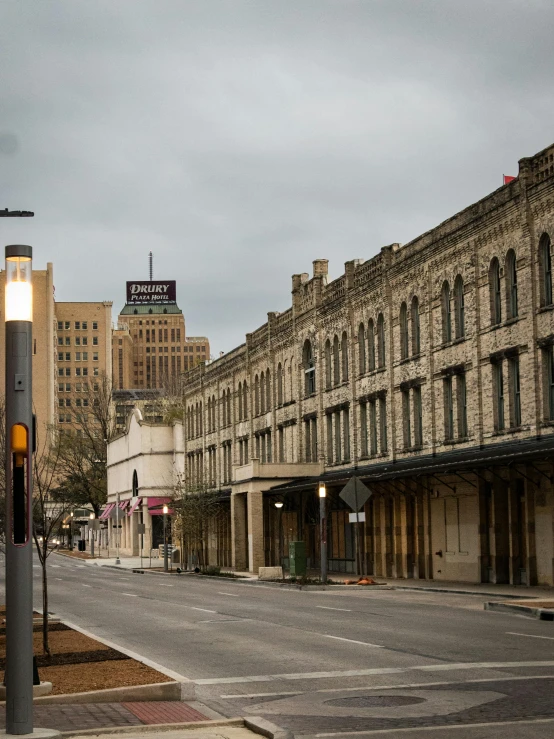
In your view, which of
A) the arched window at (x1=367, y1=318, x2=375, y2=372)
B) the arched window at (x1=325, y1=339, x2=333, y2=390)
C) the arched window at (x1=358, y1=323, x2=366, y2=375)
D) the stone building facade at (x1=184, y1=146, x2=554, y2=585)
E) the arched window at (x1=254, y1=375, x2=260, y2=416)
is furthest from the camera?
the arched window at (x1=254, y1=375, x2=260, y2=416)

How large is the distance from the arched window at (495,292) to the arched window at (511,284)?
703 mm

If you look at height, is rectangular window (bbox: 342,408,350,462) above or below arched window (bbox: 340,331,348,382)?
below

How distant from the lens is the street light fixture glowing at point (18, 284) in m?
10.4

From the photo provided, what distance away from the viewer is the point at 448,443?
42.7 m

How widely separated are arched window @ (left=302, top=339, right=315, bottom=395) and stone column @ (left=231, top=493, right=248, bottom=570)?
20.5ft

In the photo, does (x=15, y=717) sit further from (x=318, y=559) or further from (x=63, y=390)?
(x=63, y=390)

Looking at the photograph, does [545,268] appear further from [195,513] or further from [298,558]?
[195,513]

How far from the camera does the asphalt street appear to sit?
1182 centimetres

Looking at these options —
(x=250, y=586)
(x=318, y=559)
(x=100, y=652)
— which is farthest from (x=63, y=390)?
(x=100, y=652)

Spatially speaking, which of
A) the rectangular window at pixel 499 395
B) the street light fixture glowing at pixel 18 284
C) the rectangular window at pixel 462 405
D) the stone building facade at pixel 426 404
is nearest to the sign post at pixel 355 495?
the stone building facade at pixel 426 404

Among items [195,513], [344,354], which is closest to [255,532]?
[195,513]

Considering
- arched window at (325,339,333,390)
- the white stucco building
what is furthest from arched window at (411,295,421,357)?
the white stucco building

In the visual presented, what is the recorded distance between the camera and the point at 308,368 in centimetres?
5922

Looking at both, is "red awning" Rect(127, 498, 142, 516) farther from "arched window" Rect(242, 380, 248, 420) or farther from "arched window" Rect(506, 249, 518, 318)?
"arched window" Rect(506, 249, 518, 318)
